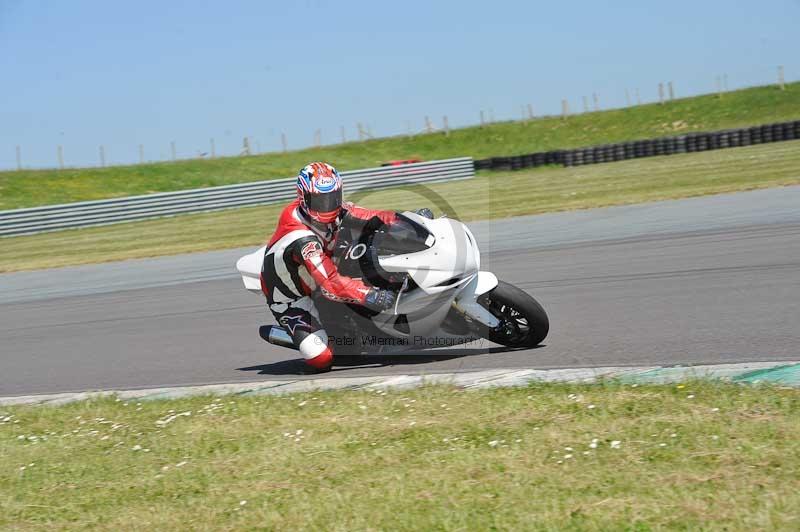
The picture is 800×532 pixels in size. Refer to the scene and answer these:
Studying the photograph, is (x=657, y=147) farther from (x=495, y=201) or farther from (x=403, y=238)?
(x=403, y=238)

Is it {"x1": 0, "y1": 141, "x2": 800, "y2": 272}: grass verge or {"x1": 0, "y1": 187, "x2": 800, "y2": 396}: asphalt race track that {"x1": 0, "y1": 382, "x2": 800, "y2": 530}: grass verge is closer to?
{"x1": 0, "y1": 187, "x2": 800, "y2": 396}: asphalt race track

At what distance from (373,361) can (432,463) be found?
3007 millimetres

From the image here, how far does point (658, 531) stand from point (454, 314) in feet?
12.5

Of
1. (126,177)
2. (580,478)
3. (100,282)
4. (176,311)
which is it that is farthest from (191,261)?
(126,177)

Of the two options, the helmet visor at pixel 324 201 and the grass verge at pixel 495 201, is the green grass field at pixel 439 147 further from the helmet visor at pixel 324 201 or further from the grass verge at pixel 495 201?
the helmet visor at pixel 324 201

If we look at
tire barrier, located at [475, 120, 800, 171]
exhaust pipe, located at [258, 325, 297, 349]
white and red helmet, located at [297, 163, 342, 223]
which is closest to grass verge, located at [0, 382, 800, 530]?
exhaust pipe, located at [258, 325, 297, 349]

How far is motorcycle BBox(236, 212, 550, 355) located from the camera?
675 cm

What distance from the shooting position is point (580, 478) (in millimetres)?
4145

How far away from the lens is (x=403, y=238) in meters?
6.86

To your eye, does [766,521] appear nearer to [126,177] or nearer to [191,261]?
[191,261]

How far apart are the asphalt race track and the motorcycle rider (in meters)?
0.37

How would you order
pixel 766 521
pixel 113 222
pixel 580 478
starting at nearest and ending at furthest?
pixel 766 521
pixel 580 478
pixel 113 222

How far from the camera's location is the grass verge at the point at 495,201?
1961cm

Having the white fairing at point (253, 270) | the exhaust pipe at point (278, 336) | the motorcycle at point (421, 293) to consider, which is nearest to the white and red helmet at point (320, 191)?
the motorcycle at point (421, 293)
